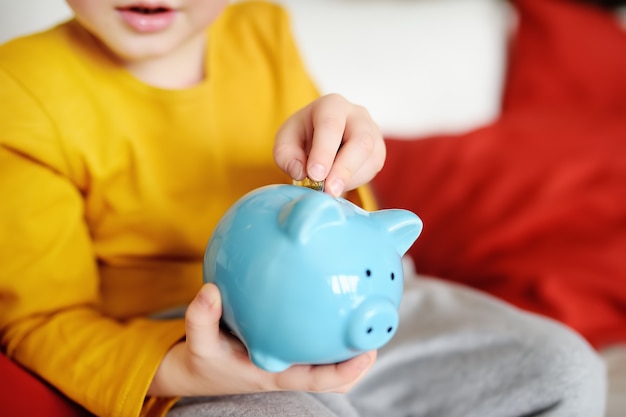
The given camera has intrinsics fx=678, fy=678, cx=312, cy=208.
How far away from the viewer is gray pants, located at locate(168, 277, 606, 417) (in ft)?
1.62

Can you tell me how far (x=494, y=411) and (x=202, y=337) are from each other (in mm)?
259

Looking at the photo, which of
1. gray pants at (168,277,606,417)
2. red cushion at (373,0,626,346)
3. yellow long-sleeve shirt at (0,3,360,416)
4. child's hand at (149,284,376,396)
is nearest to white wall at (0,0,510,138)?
red cushion at (373,0,626,346)

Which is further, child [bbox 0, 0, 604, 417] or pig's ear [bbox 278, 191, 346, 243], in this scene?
child [bbox 0, 0, 604, 417]

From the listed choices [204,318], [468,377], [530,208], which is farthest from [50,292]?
[530,208]

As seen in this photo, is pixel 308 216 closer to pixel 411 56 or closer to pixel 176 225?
pixel 176 225

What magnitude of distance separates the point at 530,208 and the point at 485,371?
0.34 meters

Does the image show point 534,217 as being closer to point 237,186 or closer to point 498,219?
point 498,219

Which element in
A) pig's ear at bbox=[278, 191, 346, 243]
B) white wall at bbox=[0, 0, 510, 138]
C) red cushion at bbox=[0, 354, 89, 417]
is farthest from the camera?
white wall at bbox=[0, 0, 510, 138]

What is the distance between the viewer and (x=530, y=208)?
2.76ft

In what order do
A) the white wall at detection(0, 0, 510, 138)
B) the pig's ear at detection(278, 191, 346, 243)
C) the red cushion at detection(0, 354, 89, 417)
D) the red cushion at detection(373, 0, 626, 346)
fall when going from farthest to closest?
the white wall at detection(0, 0, 510, 138) → the red cushion at detection(373, 0, 626, 346) → the red cushion at detection(0, 354, 89, 417) → the pig's ear at detection(278, 191, 346, 243)

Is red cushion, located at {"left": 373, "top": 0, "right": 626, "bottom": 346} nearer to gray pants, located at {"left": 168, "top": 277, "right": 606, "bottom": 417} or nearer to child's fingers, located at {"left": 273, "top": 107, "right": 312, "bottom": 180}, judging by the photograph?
gray pants, located at {"left": 168, "top": 277, "right": 606, "bottom": 417}

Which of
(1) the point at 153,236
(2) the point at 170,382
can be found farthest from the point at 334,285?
(1) the point at 153,236

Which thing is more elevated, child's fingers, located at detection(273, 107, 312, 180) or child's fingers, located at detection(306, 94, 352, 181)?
child's fingers, located at detection(306, 94, 352, 181)

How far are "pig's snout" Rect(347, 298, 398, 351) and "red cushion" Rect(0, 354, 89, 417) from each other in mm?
240
